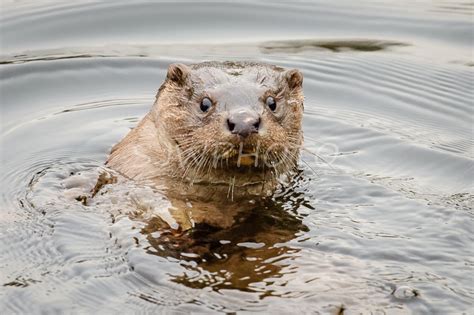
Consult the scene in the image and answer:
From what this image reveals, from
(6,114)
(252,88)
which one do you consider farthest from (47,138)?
(252,88)

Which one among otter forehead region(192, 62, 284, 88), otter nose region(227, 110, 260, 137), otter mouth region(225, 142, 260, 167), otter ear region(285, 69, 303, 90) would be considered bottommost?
otter mouth region(225, 142, 260, 167)

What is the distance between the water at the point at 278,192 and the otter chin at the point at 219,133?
263 millimetres

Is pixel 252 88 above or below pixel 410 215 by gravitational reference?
above

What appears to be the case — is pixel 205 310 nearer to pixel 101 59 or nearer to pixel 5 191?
pixel 5 191

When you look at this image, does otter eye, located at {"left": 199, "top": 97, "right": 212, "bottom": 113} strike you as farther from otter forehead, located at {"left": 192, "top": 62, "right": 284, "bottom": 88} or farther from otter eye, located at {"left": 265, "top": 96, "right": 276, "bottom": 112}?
otter eye, located at {"left": 265, "top": 96, "right": 276, "bottom": 112}

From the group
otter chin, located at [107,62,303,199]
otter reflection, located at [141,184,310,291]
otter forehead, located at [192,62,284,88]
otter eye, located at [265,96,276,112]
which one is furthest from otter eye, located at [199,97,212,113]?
otter reflection, located at [141,184,310,291]

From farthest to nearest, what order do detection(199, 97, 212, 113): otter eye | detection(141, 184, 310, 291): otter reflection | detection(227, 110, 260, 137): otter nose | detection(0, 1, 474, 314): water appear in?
detection(199, 97, 212, 113): otter eye → detection(227, 110, 260, 137): otter nose → detection(141, 184, 310, 291): otter reflection → detection(0, 1, 474, 314): water

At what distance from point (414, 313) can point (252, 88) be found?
2.22m

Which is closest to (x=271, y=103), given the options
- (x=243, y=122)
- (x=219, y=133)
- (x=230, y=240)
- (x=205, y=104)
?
(x=205, y=104)

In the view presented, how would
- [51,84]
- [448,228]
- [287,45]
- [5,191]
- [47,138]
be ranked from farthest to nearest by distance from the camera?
[287,45], [51,84], [47,138], [5,191], [448,228]

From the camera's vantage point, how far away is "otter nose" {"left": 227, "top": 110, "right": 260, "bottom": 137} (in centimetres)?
720

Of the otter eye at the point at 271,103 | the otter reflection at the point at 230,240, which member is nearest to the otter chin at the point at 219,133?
the otter eye at the point at 271,103

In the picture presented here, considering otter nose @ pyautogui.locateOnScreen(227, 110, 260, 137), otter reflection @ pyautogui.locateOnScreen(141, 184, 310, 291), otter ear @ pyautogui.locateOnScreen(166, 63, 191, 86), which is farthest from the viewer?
otter ear @ pyautogui.locateOnScreen(166, 63, 191, 86)

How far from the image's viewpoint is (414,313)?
6332 millimetres
